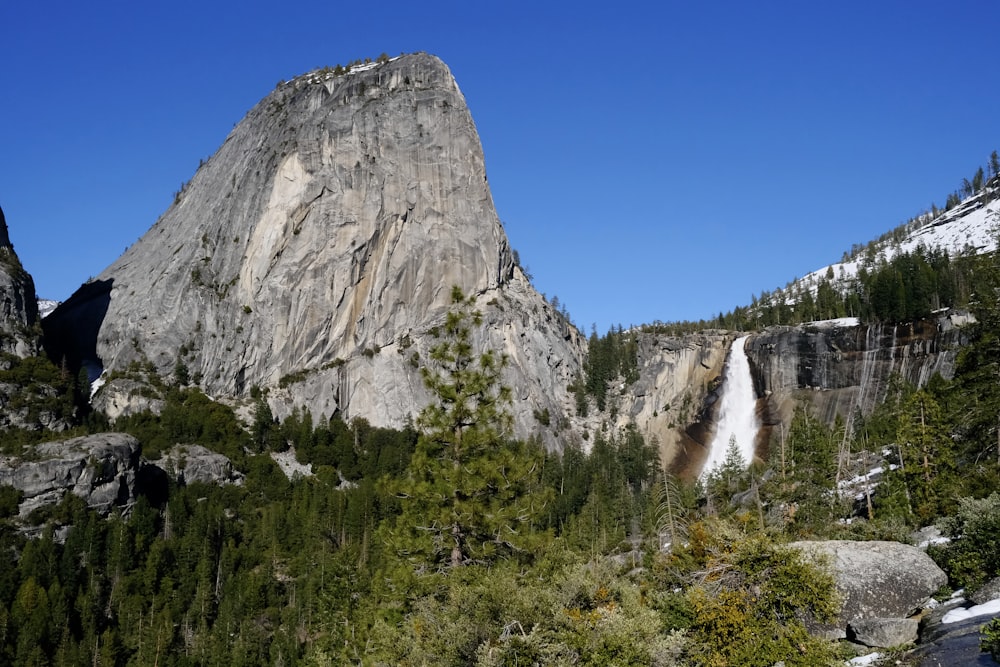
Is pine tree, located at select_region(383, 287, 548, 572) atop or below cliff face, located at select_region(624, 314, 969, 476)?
below

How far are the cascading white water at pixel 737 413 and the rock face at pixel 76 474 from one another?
75.6m

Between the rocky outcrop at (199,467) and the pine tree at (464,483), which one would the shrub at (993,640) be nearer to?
the pine tree at (464,483)

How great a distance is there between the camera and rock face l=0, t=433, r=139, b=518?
324ft

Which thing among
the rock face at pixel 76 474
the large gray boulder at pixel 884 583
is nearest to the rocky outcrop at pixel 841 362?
the rock face at pixel 76 474

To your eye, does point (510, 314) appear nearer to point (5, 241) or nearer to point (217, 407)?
point (217, 407)

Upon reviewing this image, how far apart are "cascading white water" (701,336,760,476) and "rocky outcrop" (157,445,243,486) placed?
64819 millimetres

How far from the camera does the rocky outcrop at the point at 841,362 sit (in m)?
110

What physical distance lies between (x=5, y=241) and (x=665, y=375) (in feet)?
350

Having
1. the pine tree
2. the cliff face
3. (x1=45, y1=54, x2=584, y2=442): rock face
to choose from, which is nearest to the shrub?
the pine tree

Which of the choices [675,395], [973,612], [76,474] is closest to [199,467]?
[76,474]

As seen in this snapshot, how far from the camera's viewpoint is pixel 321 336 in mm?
140500

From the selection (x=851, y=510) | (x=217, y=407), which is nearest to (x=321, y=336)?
(x=217, y=407)

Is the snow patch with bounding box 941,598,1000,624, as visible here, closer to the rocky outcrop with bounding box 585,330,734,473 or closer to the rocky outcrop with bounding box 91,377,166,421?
the rocky outcrop with bounding box 585,330,734,473

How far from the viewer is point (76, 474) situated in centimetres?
10050
